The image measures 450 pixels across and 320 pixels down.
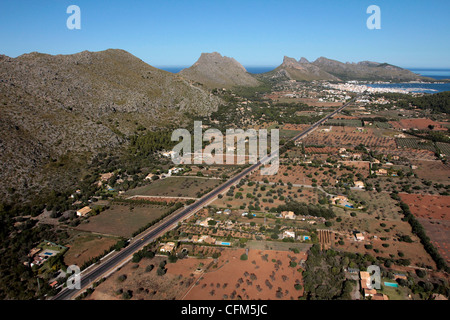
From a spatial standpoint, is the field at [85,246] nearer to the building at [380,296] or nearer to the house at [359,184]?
the building at [380,296]

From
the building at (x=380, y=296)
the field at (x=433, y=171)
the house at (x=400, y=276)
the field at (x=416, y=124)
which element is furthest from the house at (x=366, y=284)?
the field at (x=416, y=124)

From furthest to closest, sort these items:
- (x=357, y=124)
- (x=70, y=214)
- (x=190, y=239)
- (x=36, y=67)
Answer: (x=357, y=124) < (x=36, y=67) < (x=70, y=214) < (x=190, y=239)

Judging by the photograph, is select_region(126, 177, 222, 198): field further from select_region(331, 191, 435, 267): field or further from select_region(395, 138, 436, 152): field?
select_region(395, 138, 436, 152): field
